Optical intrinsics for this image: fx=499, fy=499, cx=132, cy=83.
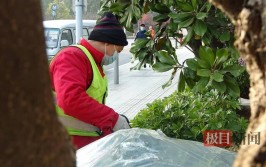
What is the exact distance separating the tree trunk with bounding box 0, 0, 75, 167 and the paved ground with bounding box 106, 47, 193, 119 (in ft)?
26.9

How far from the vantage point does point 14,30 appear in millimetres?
669

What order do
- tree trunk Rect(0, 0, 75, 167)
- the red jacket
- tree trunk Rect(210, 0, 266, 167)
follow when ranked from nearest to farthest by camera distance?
tree trunk Rect(0, 0, 75, 167)
tree trunk Rect(210, 0, 266, 167)
the red jacket

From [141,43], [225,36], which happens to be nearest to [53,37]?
[141,43]

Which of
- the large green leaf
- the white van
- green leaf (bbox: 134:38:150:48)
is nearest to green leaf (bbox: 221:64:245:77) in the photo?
green leaf (bbox: 134:38:150:48)

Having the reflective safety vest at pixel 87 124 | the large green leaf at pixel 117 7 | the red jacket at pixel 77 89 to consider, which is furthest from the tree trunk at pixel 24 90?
the large green leaf at pixel 117 7

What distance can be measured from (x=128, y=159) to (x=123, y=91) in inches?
389

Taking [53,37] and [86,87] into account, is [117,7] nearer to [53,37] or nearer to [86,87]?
[86,87]

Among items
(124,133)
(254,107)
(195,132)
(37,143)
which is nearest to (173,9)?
(195,132)

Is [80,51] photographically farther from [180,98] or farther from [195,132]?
[180,98]

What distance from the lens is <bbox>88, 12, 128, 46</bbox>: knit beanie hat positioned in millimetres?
3289

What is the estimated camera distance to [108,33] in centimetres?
329

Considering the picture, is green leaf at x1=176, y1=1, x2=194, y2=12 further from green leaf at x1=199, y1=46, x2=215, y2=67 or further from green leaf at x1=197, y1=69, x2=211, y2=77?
green leaf at x1=197, y1=69, x2=211, y2=77

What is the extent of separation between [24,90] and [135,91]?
11.6 metres

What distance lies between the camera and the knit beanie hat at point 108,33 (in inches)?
129
